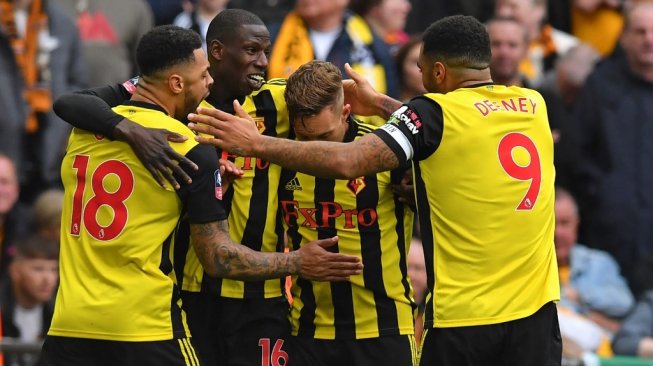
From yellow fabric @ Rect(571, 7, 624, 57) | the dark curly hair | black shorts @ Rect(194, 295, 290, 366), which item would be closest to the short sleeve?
the dark curly hair

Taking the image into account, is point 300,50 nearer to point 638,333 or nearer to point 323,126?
point 638,333

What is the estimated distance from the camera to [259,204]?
8359 mm

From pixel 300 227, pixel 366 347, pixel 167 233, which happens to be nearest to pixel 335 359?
pixel 366 347

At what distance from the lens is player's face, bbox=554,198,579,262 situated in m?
12.2

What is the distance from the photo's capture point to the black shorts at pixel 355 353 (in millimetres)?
8312

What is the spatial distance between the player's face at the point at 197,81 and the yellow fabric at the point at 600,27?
287 inches

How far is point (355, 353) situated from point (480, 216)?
1139 mm

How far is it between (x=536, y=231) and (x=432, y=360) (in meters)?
0.87

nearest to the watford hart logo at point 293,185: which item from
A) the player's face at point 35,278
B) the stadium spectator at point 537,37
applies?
the player's face at point 35,278

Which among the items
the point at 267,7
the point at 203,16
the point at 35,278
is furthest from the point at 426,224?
the point at 267,7

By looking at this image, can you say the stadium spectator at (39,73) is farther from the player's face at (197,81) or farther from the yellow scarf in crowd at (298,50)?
the player's face at (197,81)

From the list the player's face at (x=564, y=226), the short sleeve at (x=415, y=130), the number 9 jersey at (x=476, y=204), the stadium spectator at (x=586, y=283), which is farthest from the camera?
the player's face at (x=564, y=226)

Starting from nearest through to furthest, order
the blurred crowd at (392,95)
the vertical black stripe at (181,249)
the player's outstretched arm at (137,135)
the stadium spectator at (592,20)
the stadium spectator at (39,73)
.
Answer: the player's outstretched arm at (137,135) < the vertical black stripe at (181,249) < the blurred crowd at (392,95) < the stadium spectator at (39,73) < the stadium spectator at (592,20)

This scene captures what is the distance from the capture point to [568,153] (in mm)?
12883
